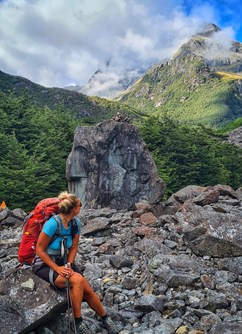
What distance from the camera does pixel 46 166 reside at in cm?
2109

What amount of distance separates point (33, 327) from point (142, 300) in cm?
234

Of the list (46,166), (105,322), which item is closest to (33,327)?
(105,322)

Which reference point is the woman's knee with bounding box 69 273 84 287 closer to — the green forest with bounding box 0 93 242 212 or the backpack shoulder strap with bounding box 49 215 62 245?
the backpack shoulder strap with bounding box 49 215 62 245

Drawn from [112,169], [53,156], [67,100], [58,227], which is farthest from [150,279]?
[67,100]

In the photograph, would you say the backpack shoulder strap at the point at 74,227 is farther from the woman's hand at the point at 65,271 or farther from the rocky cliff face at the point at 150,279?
the rocky cliff face at the point at 150,279

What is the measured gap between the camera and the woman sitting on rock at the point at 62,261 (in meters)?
5.12

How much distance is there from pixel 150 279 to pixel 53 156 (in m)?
17.2

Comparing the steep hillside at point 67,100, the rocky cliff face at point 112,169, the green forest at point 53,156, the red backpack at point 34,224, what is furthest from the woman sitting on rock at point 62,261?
the steep hillside at point 67,100

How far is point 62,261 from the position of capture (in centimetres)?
543

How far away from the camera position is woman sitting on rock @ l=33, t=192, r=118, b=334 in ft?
16.8

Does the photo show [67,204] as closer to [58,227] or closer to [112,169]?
[58,227]

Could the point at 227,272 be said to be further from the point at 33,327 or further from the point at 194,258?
the point at 33,327

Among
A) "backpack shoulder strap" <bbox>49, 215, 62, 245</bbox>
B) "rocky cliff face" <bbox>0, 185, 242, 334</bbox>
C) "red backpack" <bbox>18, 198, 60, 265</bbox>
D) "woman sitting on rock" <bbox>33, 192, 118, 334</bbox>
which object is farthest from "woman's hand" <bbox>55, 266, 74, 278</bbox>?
"red backpack" <bbox>18, 198, 60, 265</bbox>

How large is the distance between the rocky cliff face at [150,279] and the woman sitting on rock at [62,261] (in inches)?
6.7
